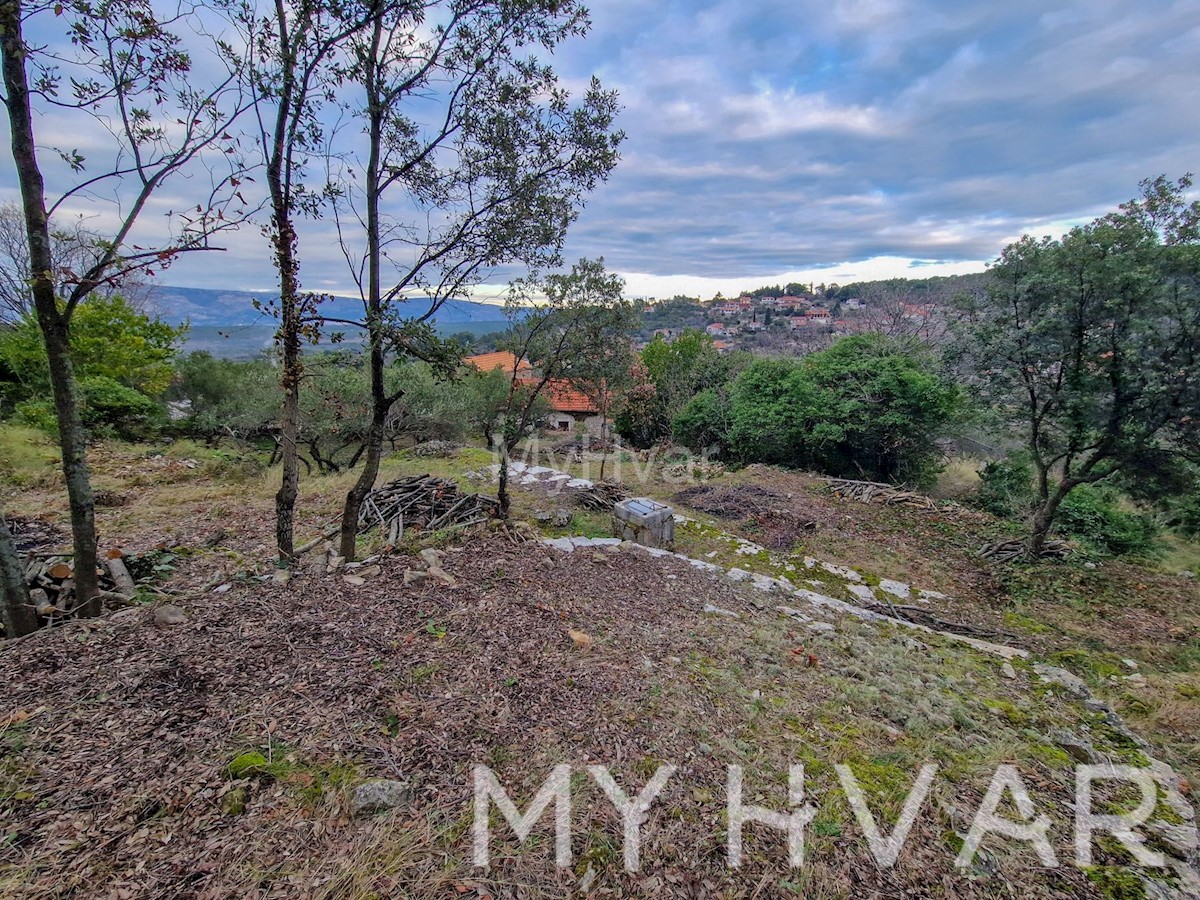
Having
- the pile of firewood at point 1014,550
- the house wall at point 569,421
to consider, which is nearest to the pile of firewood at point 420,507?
the pile of firewood at point 1014,550

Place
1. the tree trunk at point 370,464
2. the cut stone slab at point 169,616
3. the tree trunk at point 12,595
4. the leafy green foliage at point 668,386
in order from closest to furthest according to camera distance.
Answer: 1. the tree trunk at point 12,595
2. the cut stone slab at point 169,616
3. the tree trunk at point 370,464
4. the leafy green foliage at point 668,386

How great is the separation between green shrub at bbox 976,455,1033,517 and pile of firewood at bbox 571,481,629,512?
8022mm

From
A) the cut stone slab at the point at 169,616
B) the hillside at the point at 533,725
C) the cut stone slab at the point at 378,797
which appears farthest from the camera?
the cut stone slab at the point at 169,616

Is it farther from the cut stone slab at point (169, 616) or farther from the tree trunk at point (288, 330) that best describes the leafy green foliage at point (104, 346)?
the cut stone slab at point (169, 616)

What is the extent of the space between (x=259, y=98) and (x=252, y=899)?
4775mm

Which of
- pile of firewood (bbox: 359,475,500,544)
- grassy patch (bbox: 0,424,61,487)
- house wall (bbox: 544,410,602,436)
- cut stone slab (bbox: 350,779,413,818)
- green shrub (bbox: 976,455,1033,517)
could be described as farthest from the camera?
house wall (bbox: 544,410,602,436)

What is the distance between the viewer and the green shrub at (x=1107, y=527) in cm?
818

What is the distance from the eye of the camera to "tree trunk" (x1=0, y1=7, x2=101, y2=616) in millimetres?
2520

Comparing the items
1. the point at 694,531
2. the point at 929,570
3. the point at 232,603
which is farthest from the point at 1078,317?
the point at 232,603

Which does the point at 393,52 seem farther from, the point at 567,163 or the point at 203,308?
the point at 203,308

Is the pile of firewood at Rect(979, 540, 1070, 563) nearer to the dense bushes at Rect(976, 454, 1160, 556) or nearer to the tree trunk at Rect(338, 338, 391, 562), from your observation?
the dense bushes at Rect(976, 454, 1160, 556)

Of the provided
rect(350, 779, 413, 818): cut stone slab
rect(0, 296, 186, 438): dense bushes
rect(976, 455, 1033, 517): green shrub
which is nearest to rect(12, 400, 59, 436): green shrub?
rect(0, 296, 186, 438): dense bushes

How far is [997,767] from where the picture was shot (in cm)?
252

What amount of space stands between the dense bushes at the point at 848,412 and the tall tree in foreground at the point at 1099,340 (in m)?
3.87
